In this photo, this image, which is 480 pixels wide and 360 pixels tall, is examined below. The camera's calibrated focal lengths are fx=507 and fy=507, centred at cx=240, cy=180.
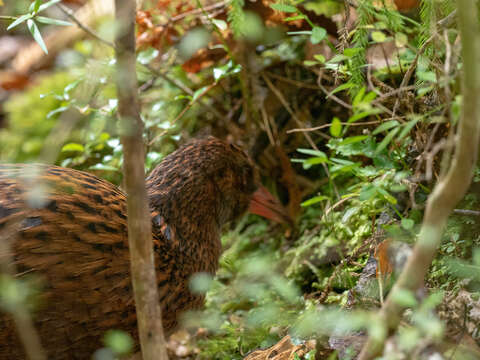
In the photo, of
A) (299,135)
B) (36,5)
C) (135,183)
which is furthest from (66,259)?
(299,135)

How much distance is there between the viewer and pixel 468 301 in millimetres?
1424

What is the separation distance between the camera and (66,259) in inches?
66.5

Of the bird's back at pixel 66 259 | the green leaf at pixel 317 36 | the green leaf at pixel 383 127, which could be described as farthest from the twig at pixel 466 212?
the bird's back at pixel 66 259

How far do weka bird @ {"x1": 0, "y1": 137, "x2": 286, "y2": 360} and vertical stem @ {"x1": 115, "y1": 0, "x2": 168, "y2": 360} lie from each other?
0.57 metres

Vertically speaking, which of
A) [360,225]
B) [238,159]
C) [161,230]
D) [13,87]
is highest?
[13,87]

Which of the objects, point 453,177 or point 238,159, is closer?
point 453,177

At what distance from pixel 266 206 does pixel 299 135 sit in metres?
0.55

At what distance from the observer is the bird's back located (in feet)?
5.36

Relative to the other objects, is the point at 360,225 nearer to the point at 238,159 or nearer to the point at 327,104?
the point at 238,159

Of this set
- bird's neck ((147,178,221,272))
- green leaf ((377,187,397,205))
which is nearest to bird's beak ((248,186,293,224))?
bird's neck ((147,178,221,272))

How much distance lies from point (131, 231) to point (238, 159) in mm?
1584

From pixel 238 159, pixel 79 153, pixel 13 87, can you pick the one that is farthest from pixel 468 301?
pixel 13 87

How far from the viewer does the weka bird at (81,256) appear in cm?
164

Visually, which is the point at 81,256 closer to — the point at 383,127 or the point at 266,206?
the point at 383,127
